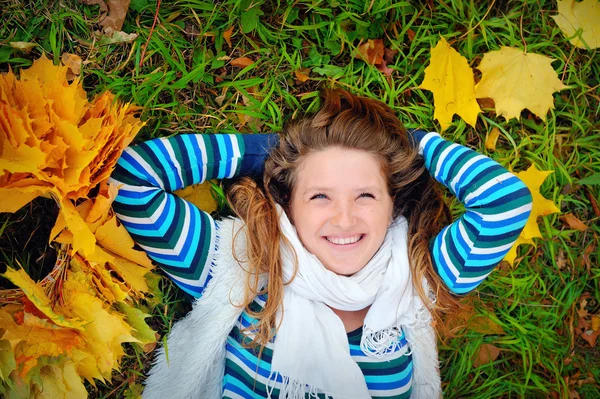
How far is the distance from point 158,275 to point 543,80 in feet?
5.92

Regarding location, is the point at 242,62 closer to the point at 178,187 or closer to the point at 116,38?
the point at 116,38

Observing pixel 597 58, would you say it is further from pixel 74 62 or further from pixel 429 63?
pixel 74 62

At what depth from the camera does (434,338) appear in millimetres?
2041

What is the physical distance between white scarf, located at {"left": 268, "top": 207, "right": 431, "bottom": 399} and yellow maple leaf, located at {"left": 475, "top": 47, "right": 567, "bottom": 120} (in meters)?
0.78

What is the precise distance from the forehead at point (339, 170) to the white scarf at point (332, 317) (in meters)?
0.19

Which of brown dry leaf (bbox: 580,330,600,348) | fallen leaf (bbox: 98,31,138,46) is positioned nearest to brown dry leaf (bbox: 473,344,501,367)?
brown dry leaf (bbox: 580,330,600,348)

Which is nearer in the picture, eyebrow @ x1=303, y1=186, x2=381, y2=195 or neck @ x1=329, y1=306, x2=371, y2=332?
eyebrow @ x1=303, y1=186, x2=381, y2=195

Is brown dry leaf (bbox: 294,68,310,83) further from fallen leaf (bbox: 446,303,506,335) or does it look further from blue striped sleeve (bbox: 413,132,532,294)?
fallen leaf (bbox: 446,303,506,335)

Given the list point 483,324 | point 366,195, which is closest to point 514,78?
point 366,195

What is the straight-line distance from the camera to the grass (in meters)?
1.98

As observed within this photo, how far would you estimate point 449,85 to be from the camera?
2.12m

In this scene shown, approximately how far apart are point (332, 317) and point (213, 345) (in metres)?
0.46

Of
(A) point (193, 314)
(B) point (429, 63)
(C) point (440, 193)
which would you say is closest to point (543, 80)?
(B) point (429, 63)

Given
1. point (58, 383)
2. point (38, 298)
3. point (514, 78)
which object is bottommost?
point (58, 383)
